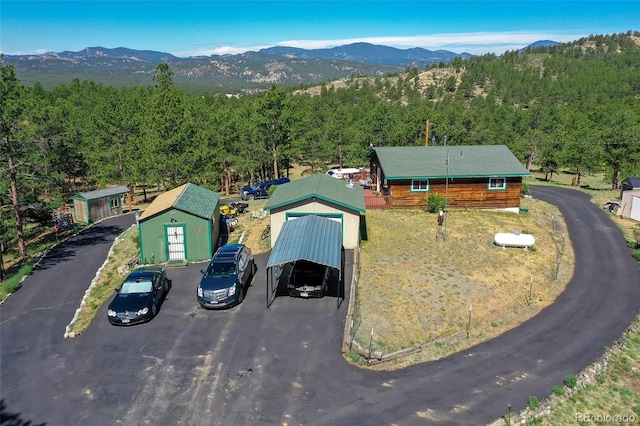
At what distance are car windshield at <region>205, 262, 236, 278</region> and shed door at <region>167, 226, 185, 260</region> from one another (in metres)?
5.51

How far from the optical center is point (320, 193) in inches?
1014

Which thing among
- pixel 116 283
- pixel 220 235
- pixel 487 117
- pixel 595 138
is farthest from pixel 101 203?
pixel 487 117

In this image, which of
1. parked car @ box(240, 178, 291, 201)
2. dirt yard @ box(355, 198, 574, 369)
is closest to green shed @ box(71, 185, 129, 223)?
parked car @ box(240, 178, 291, 201)

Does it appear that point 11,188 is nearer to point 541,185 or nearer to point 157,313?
point 157,313

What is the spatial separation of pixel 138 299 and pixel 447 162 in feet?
83.1

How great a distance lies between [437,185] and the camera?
36.0 meters

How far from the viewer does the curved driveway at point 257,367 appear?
1281cm

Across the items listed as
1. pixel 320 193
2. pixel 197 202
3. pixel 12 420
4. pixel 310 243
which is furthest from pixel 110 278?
pixel 320 193

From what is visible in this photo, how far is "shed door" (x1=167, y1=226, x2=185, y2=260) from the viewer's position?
978 inches

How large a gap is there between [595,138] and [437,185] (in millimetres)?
29136

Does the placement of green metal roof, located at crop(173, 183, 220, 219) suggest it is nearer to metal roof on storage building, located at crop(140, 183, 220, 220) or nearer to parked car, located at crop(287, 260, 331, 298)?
metal roof on storage building, located at crop(140, 183, 220, 220)

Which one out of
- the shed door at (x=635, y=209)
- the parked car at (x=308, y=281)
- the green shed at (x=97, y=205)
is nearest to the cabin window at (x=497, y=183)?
the shed door at (x=635, y=209)

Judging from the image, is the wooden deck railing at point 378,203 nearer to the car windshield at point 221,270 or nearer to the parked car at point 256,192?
the parked car at point 256,192

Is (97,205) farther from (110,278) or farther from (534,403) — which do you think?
(534,403)
